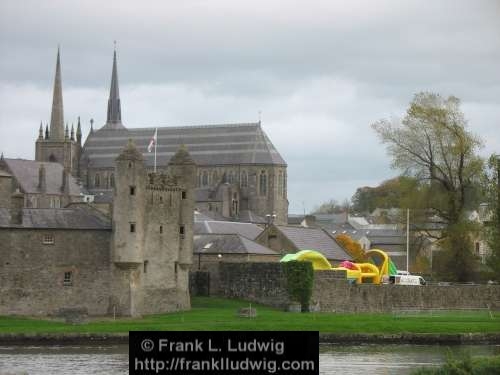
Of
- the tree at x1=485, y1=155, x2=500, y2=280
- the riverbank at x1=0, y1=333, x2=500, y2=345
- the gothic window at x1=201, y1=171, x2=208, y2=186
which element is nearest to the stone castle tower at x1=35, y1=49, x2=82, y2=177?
the gothic window at x1=201, y1=171, x2=208, y2=186

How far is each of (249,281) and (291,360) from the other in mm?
47954

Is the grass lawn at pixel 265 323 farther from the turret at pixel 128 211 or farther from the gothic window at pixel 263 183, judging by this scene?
the gothic window at pixel 263 183

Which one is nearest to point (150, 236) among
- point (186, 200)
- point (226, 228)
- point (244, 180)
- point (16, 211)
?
point (186, 200)

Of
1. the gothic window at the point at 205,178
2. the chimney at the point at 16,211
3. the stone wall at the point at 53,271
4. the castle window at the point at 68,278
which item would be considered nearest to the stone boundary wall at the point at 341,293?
the stone wall at the point at 53,271

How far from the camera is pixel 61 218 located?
7188 cm

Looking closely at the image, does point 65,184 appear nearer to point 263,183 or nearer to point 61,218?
point 263,183

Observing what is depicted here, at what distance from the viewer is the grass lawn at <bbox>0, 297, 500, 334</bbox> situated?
62.6 metres

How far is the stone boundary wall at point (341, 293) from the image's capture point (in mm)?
76812

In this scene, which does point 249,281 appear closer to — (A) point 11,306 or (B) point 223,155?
(A) point 11,306

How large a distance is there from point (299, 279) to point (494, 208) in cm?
1530

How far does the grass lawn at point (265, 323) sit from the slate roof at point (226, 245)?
7.86 meters

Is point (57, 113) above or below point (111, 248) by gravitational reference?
above

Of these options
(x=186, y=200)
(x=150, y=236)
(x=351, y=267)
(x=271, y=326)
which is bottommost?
(x=271, y=326)

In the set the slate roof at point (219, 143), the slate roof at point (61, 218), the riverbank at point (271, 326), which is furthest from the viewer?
the slate roof at point (219, 143)
